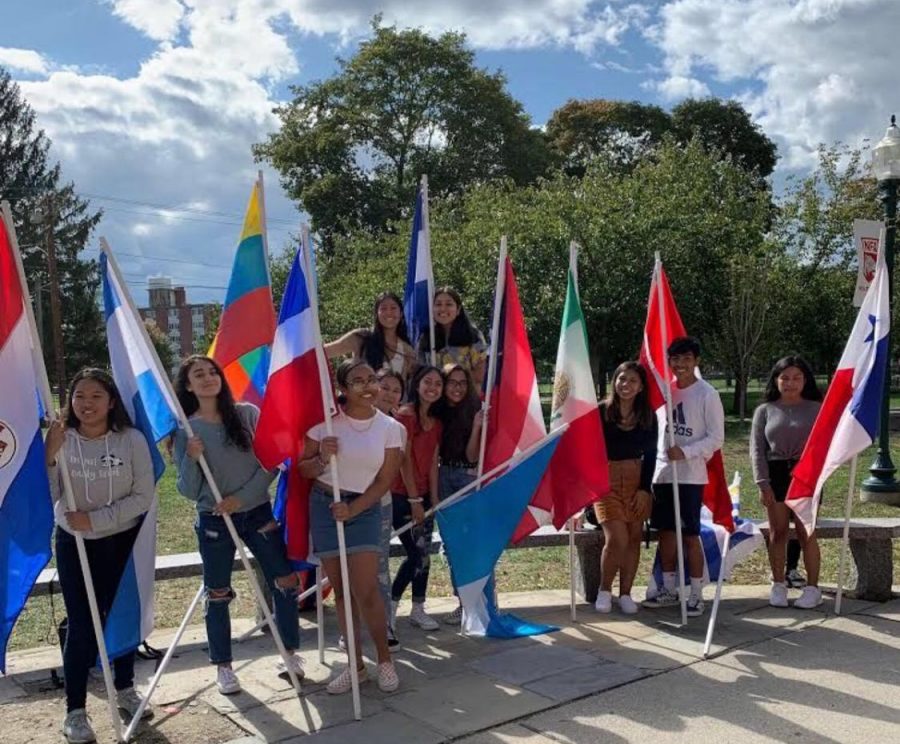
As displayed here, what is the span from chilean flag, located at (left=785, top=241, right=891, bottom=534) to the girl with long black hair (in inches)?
135

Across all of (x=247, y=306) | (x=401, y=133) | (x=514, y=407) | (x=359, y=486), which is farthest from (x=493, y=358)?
(x=401, y=133)

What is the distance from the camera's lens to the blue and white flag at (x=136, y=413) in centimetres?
450

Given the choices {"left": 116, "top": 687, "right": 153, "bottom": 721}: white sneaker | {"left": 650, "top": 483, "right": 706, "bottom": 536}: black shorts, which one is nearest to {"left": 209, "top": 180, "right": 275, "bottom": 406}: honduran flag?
{"left": 116, "top": 687, "right": 153, "bottom": 721}: white sneaker

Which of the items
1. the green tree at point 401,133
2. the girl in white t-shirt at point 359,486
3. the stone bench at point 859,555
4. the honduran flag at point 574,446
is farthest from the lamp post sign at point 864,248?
the green tree at point 401,133

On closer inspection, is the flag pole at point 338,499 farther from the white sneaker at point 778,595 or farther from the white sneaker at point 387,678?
the white sneaker at point 778,595

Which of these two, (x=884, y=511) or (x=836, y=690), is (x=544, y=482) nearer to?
(x=836, y=690)

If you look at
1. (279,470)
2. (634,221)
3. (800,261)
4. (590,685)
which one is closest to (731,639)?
(590,685)

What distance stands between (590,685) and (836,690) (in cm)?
131

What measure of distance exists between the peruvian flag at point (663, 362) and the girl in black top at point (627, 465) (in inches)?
3.6

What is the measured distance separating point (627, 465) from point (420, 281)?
1963 mm

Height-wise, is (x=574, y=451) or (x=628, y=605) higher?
(x=574, y=451)

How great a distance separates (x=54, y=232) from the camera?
41812mm

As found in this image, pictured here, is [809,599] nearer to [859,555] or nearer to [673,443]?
[859,555]

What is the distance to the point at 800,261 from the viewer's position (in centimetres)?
2312
